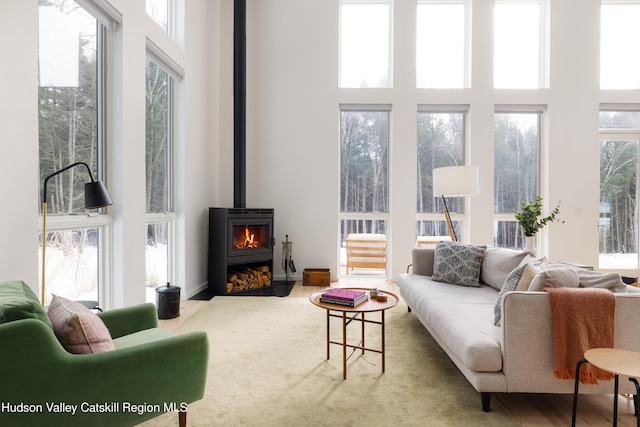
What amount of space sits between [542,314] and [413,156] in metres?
3.70

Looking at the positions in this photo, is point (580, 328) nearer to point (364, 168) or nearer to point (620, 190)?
point (364, 168)

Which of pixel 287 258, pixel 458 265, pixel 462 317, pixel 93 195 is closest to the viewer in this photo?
pixel 93 195

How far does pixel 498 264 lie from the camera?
307cm

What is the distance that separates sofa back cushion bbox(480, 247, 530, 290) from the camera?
9.75 ft

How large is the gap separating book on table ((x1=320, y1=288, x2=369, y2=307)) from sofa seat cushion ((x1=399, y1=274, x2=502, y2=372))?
56cm

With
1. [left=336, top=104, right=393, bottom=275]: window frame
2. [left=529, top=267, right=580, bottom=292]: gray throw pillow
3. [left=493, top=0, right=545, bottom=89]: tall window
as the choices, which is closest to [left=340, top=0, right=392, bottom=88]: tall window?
[left=336, top=104, right=393, bottom=275]: window frame

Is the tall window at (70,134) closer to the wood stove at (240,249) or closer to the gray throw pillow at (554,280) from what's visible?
the wood stove at (240,249)

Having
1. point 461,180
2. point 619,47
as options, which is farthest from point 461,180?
point 619,47

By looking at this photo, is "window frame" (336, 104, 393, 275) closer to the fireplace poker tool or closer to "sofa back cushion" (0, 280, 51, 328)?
the fireplace poker tool

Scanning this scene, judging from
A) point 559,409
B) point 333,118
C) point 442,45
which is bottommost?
point 559,409

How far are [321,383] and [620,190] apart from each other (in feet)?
18.9

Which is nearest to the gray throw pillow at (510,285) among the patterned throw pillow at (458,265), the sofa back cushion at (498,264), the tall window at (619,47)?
the sofa back cushion at (498,264)

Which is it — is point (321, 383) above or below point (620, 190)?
below

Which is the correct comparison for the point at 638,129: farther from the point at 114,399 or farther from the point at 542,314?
the point at 114,399
